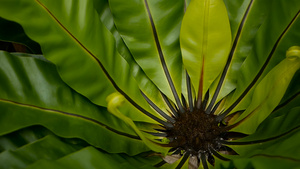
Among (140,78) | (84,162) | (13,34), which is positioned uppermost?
(13,34)

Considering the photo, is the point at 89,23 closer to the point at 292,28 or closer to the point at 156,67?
the point at 156,67

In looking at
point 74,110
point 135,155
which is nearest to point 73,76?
point 74,110

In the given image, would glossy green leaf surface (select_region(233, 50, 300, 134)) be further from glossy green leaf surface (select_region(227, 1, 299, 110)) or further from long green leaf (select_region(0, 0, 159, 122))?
long green leaf (select_region(0, 0, 159, 122))

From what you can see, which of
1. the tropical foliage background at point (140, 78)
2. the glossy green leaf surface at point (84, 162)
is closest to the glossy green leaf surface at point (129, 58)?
the tropical foliage background at point (140, 78)

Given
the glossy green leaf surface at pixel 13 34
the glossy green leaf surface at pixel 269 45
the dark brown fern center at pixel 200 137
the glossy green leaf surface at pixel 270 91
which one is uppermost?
the glossy green leaf surface at pixel 13 34

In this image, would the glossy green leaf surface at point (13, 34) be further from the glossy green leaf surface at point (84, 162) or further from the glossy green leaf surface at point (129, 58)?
the glossy green leaf surface at point (84, 162)

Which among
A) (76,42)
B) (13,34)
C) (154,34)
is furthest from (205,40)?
(13,34)

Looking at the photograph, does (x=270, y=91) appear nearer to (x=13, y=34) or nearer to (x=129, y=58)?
(x=129, y=58)

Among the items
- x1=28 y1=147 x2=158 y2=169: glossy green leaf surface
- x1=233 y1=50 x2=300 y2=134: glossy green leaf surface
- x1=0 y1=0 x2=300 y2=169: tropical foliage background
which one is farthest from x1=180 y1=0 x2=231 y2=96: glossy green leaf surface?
x1=28 y1=147 x2=158 y2=169: glossy green leaf surface
